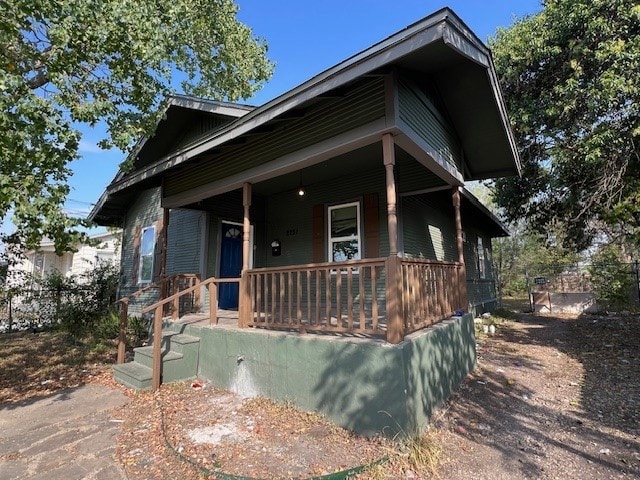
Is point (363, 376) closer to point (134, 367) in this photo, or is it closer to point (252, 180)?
point (252, 180)

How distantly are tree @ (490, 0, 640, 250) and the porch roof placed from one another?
107 inches

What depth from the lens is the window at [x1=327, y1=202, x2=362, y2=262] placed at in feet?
24.4

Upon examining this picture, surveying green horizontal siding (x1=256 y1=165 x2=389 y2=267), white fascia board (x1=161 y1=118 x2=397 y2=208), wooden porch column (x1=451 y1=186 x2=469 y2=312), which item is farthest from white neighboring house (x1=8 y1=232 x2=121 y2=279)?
wooden porch column (x1=451 y1=186 x2=469 y2=312)

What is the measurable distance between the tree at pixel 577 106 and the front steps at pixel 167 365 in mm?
8203

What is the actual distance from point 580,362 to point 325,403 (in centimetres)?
533

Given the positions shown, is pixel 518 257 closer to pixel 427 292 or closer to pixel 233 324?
pixel 427 292

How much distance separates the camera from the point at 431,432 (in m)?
3.95

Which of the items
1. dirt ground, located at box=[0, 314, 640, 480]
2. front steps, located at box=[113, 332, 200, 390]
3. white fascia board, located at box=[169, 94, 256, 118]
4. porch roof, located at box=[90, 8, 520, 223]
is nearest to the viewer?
dirt ground, located at box=[0, 314, 640, 480]

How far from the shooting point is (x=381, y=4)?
40.1 ft

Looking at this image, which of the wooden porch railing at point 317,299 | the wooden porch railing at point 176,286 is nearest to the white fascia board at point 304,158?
the wooden porch railing at point 317,299

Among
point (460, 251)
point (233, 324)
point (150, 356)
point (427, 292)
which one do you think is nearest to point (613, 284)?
point (460, 251)

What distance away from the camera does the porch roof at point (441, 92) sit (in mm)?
3805

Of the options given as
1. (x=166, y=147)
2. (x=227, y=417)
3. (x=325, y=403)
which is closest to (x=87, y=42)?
(x=166, y=147)

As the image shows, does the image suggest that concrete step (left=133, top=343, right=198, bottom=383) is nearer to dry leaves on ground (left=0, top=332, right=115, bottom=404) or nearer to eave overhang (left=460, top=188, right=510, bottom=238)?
dry leaves on ground (left=0, top=332, right=115, bottom=404)
